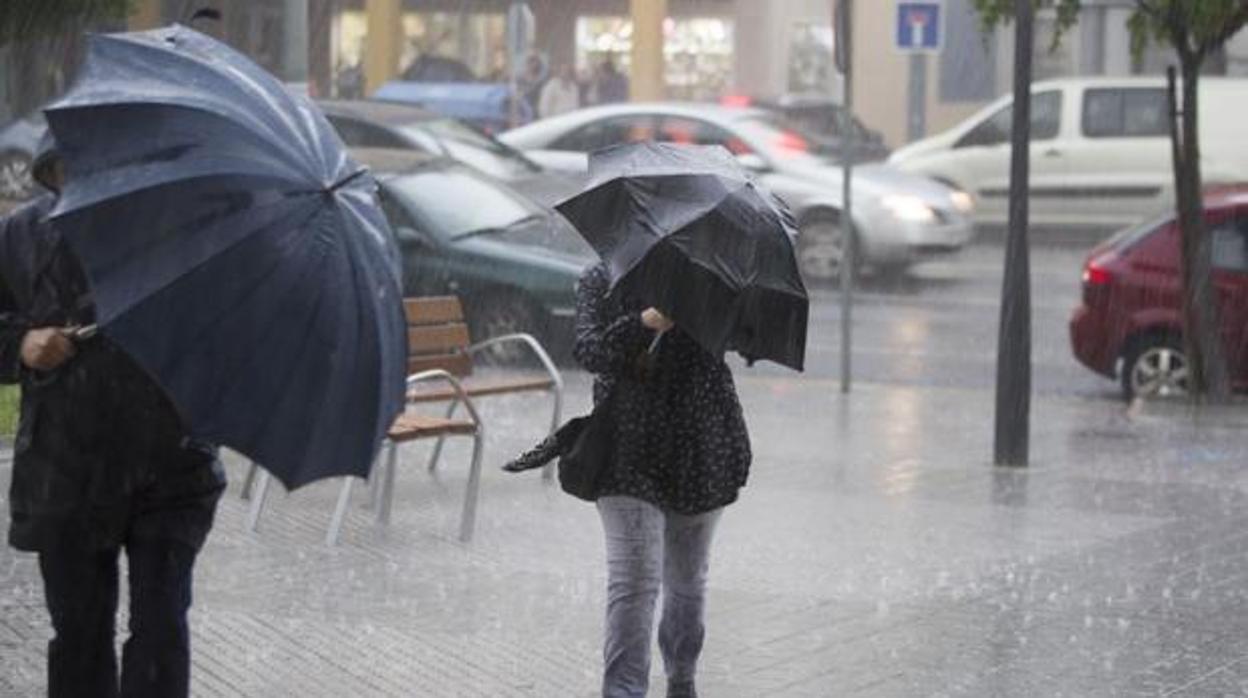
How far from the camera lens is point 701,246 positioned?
23.1 feet

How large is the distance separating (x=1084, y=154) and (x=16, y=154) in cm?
1137

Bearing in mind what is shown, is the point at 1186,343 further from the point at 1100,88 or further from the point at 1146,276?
the point at 1100,88

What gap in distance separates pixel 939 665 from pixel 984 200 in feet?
70.5

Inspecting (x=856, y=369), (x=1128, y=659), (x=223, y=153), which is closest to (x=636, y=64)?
(x=856, y=369)

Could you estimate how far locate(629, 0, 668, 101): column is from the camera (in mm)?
41156

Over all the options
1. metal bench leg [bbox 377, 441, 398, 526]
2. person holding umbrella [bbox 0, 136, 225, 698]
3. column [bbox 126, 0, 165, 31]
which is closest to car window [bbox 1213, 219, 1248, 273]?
metal bench leg [bbox 377, 441, 398, 526]

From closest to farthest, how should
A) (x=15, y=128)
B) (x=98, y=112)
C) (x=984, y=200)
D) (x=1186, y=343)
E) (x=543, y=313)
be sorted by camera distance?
(x=98, y=112) → (x=1186, y=343) → (x=543, y=313) → (x=15, y=128) → (x=984, y=200)

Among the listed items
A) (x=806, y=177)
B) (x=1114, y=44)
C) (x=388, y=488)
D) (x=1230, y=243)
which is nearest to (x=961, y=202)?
(x=806, y=177)

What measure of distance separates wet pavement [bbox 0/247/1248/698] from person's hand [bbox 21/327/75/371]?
2.04m

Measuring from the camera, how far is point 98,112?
5.76 meters

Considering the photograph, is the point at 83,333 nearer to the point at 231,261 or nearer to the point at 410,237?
the point at 231,261

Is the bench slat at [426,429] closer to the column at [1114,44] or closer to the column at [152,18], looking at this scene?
the column at [152,18]

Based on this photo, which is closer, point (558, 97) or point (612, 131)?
point (612, 131)

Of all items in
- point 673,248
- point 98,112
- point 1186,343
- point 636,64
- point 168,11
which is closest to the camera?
point 98,112
